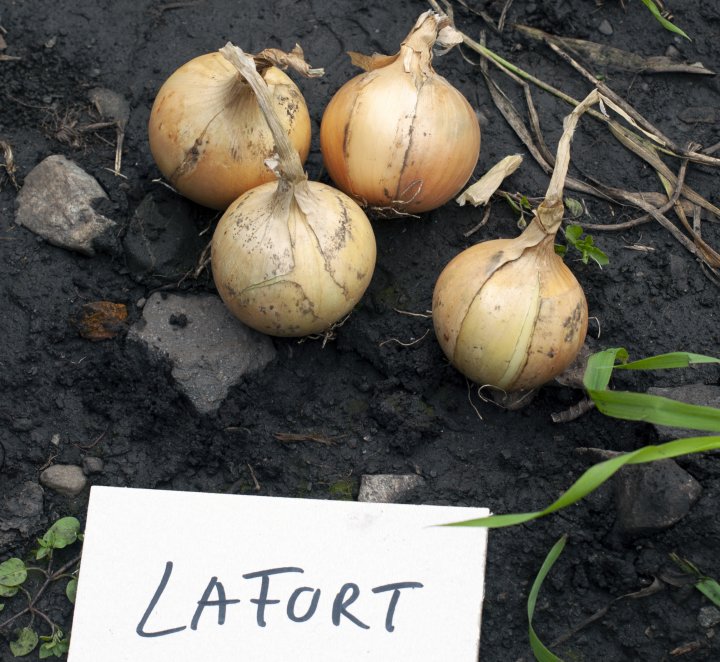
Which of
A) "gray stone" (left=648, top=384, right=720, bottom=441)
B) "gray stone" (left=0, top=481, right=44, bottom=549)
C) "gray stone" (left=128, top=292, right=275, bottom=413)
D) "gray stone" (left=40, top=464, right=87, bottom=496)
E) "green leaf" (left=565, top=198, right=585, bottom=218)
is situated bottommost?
"gray stone" (left=0, top=481, right=44, bottom=549)

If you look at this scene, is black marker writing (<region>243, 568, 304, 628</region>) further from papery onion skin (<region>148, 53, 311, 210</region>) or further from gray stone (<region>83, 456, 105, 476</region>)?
papery onion skin (<region>148, 53, 311, 210</region>)

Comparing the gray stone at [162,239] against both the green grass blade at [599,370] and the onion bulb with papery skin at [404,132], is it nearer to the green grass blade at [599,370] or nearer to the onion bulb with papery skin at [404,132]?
the onion bulb with papery skin at [404,132]

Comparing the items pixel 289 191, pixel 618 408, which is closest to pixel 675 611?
pixel 618 408

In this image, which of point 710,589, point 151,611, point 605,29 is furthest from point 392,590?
point 605,29

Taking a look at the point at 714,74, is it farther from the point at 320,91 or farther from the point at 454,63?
the point at 320,91

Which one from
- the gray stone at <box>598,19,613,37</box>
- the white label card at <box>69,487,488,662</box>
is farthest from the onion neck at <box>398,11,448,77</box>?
the white label card at <box>69,487,488,662</box>
